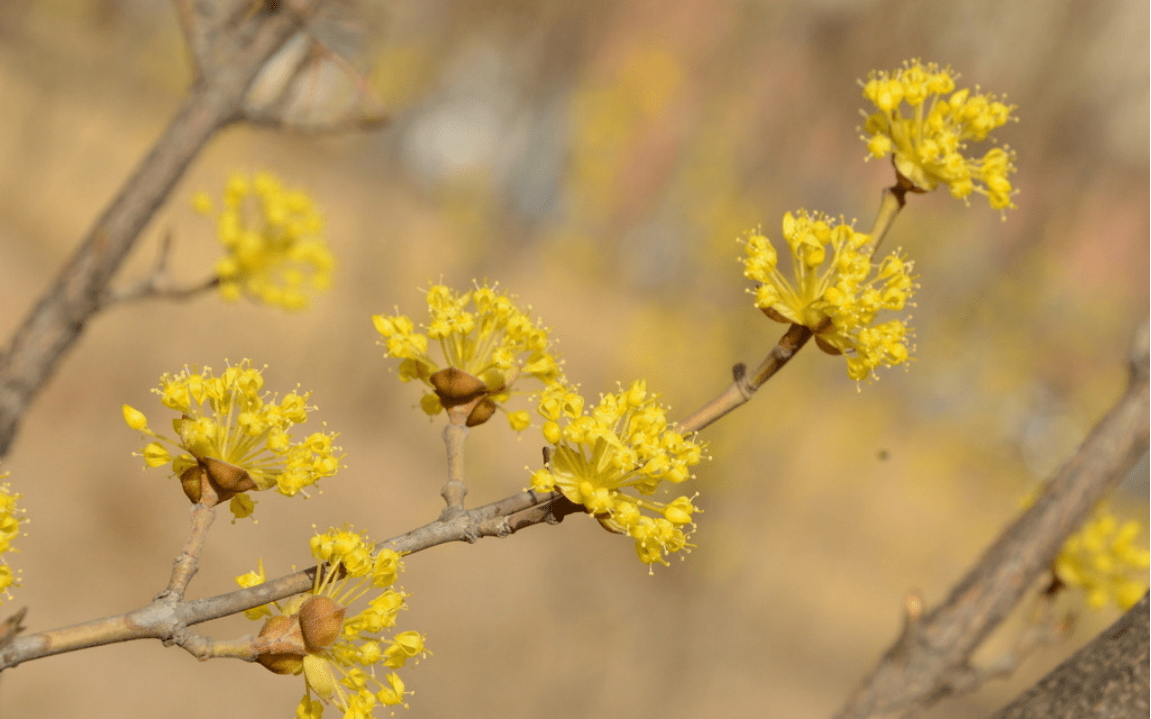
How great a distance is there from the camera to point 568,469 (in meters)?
0.54

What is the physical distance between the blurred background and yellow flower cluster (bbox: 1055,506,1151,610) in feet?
5.04

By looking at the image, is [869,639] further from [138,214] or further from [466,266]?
[138,214]

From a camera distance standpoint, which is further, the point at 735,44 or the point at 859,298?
the point at 735,44

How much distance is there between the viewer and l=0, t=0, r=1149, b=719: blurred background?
279cm

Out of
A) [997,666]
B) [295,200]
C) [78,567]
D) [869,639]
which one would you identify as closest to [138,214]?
[295,200]

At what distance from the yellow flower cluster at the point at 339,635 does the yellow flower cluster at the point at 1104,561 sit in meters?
1.01

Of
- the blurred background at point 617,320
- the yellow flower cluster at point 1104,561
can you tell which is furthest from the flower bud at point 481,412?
the blurred background at point 617,320

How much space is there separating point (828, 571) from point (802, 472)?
2.50 feet

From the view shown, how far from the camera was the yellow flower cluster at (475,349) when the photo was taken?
0.59 meters

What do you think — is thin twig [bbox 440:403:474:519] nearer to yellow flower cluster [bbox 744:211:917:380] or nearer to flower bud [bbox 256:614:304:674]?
flower bud [bbox 256:614:304:674]

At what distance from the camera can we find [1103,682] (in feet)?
1.94

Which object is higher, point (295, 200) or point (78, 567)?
point (78, 567)

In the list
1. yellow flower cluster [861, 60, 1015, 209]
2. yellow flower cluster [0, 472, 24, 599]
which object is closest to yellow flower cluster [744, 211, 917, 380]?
yellow flower cluster [861, 60, 1015, 209]

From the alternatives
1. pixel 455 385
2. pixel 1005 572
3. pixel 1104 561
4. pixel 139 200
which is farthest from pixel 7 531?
pixel 1104 561
